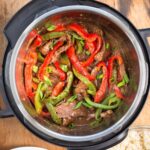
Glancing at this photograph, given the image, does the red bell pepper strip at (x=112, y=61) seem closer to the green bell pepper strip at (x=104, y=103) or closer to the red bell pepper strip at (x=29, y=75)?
the green bell pepper strip at (x=104, y=103)

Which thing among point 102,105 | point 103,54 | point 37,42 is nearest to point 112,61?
point 103,54

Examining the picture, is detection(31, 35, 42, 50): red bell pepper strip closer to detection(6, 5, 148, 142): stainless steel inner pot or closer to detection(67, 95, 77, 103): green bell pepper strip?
detection(6, 5, 148, 142): stainless steel inner pot

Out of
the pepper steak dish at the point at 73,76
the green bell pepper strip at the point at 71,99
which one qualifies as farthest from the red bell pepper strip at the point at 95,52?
the green bell pepper strip at the point at 71,99

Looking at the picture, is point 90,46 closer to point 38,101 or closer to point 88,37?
point 88,37

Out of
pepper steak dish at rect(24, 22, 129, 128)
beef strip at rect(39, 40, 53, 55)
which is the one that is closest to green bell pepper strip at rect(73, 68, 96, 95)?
pepper steak dish at rect(24, 22, 129, 128)

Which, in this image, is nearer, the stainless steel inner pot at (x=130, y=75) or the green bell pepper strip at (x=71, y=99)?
the stainless steel inner pot at (x=130, y=75)

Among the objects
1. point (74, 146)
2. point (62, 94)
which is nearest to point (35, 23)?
point (62, 94)

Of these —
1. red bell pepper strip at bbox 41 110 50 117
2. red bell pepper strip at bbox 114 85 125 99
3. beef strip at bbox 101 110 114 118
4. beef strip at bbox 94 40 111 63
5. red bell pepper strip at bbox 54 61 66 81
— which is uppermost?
beef strip at bbox 94 40 111 63
